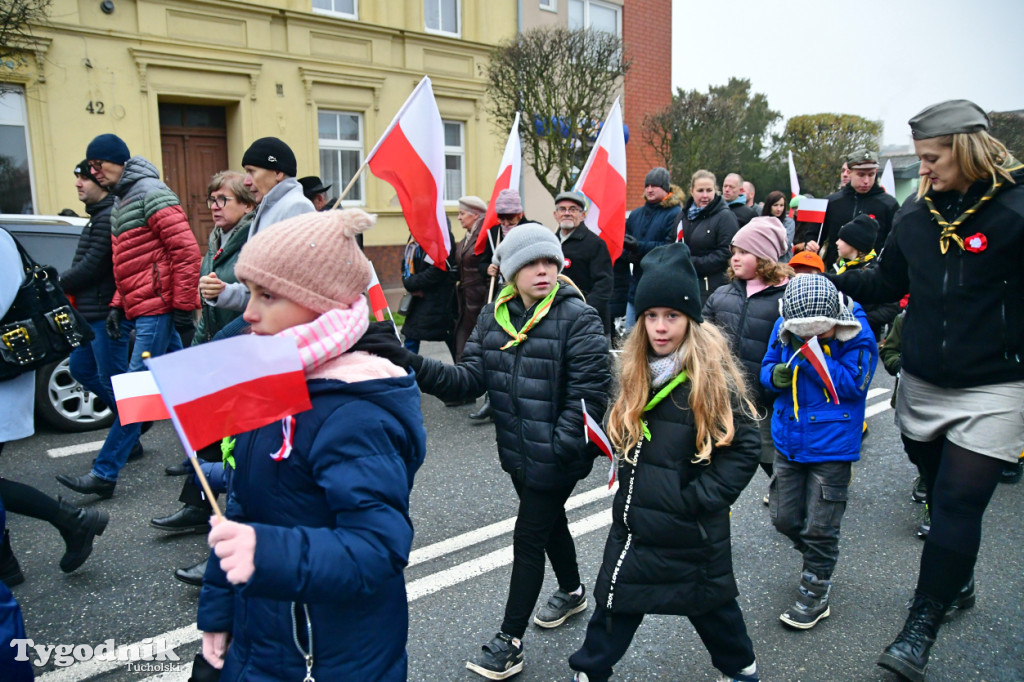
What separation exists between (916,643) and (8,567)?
13.3 ft

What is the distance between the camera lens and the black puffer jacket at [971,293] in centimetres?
285

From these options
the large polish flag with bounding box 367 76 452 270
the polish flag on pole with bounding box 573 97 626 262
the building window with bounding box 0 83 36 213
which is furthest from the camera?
the building window with bounding box 0 83 36 213

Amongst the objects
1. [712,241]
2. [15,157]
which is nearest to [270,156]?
[712,241]

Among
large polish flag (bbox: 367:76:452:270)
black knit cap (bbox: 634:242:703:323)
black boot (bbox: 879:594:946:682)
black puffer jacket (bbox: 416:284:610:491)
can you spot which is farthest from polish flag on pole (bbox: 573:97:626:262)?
black boot (bbox: 879:594:946:682)

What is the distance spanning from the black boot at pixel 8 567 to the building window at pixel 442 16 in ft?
47.4

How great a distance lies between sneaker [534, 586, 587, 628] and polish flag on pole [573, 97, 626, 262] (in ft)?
12.7

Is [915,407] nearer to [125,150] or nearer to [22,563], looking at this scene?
[22,563]

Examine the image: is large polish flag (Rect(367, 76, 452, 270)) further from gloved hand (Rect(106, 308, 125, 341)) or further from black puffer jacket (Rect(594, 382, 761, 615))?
black puffer jacket (Rect(594, 382, 761, 615))

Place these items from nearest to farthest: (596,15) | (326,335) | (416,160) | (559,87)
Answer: (326,335)
(416,160)
(559,87)
(596,15)

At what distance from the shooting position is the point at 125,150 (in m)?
5.00

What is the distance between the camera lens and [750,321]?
4145 mm

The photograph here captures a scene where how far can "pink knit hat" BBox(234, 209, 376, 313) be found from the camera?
167 centimetres

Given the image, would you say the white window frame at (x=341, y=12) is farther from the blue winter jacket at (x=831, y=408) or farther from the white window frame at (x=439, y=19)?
the blue winter jacket at (x=831, y=408)

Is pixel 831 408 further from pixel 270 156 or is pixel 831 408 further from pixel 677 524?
pixel 270 156
